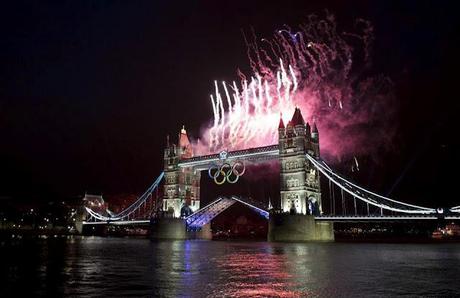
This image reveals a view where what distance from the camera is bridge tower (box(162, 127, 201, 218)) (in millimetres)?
96500

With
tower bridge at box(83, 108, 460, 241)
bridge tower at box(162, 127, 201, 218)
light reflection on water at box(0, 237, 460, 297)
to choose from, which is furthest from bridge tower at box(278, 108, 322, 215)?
light reflection on water at box(0, 237, 460, 297)

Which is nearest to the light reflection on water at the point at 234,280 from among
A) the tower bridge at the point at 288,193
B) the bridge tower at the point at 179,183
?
the tower bridge at the point at 288,193

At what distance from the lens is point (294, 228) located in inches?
2773

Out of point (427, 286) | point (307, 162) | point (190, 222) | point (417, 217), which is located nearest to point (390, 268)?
point (427, 286)

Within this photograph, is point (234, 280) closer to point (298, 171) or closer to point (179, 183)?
point (298, 171)

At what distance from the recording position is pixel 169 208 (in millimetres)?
96938

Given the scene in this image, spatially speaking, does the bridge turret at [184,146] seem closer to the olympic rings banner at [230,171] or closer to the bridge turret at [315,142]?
the olympic rings banner at [230,171]

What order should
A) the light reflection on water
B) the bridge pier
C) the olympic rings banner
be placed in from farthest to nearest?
the olympic rings banner, the bridge pier, the light reflection on water

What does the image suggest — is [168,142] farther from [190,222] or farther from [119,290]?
[119,290]

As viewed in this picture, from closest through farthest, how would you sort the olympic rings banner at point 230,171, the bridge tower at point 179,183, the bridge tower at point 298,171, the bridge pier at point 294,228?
the bridge pier at point 294,228 < the bridge tower at point 298,171 < the olympic rings banner at point 230,171 < the bridge tower at point 179,183

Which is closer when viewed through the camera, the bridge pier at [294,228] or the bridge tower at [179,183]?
the bridge pier at [294,228]

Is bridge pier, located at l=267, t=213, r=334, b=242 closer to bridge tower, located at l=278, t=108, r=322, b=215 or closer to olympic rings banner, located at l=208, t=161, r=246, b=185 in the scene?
bridge tower, located at l=278, t=108, r=322, b=215

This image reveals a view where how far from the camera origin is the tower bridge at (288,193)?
230 feet

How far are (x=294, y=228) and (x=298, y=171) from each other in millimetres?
11074
